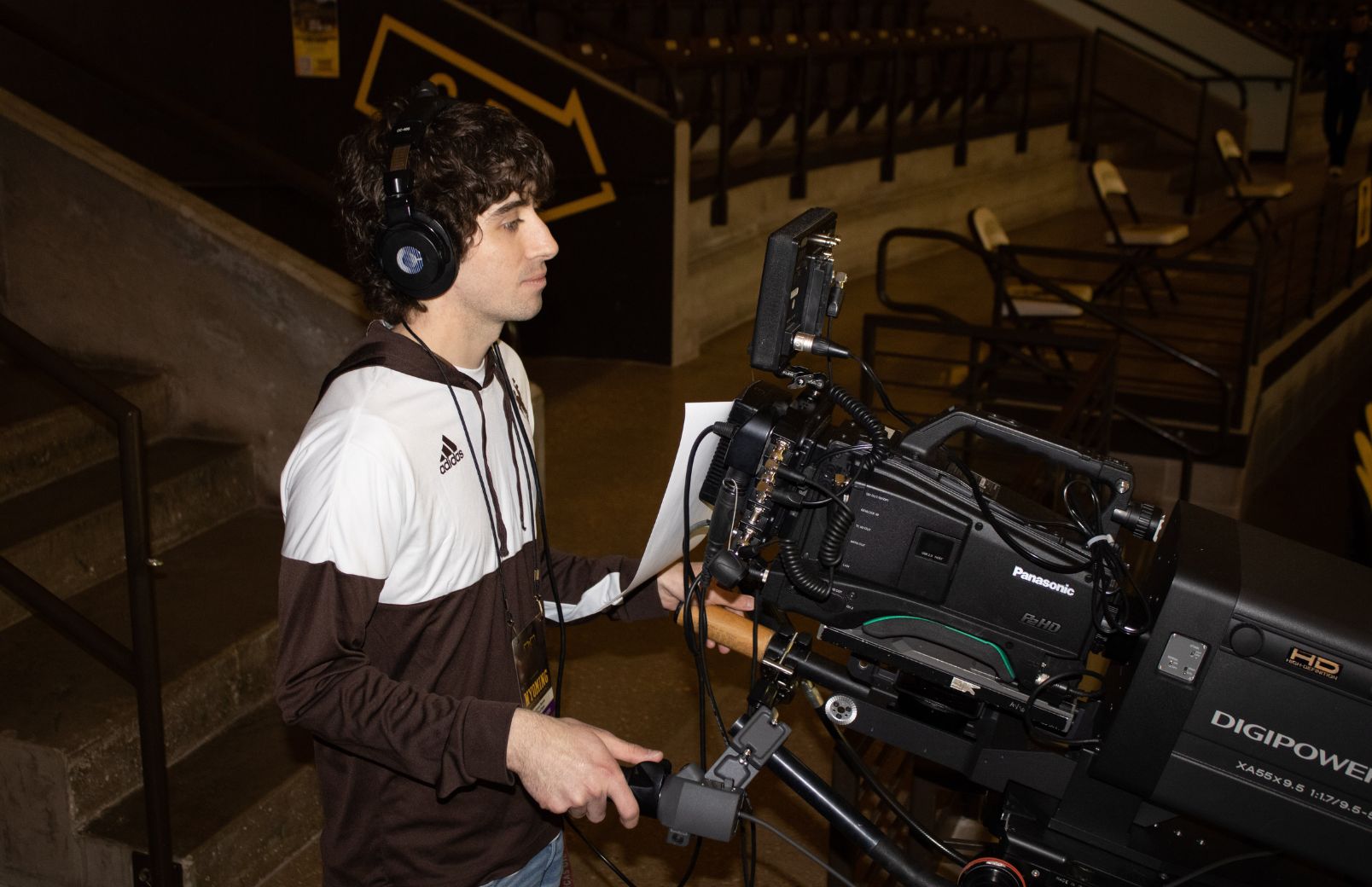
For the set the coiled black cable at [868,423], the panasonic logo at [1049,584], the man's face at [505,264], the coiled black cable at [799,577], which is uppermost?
the man's face at [505,264]

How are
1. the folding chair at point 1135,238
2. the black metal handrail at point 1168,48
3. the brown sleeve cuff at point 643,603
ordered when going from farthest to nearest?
the black metal handrail at point 1168,48
the folding chair at point 1135,238
the brown sleeve cuff at point 643,603

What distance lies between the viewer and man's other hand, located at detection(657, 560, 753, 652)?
5.71ft

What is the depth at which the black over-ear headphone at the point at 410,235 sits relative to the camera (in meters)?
1.45

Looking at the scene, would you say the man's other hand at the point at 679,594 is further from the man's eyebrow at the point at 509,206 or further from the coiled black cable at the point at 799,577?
the man's eyebrow at the point at 509,206

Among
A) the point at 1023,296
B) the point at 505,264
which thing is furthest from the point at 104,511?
the point at 1023,296

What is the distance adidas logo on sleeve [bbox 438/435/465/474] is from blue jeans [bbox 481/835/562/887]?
0.57m

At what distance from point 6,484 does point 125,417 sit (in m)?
1.27

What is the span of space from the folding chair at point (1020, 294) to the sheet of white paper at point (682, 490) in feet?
13.8

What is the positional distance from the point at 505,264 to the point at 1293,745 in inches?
40.6

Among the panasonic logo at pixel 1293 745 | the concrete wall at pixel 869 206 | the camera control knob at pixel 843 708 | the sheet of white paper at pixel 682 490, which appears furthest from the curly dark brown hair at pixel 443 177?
the concrete wall at pixel 869 206

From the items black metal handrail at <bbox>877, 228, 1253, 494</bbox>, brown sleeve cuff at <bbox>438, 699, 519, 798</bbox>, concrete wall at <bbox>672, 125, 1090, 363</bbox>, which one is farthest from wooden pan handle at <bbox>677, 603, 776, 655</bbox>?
concrete wall at <bbox>672, 125, 1090, 363</bbox>

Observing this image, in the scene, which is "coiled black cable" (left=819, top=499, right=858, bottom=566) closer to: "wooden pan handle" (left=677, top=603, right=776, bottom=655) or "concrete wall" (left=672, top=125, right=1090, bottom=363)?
"wooden pan handle" (left=677, top=603, right=776, bottom=655)

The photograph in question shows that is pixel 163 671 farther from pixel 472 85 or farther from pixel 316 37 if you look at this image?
pixel 316 37

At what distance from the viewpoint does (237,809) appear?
2.47 meters
